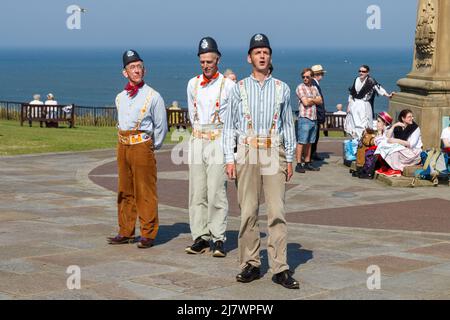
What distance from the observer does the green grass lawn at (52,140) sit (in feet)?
69.2

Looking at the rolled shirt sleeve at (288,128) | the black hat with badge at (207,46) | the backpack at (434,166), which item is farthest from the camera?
the backpack at (434,166)

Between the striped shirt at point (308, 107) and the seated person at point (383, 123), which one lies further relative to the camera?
the striped shirt at point (308, 107)

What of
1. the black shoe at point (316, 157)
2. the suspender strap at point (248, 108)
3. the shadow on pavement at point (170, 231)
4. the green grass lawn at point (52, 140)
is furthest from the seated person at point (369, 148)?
the suspender strap at point (248, 108)

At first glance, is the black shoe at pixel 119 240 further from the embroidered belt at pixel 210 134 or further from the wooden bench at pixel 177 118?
the wooden bench at pixel 177 118

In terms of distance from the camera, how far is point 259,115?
8.36 m

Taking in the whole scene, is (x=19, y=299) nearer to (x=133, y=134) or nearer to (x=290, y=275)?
(x=290, y=275)

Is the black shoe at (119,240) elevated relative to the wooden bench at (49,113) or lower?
elevated

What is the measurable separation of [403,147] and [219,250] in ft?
22.3

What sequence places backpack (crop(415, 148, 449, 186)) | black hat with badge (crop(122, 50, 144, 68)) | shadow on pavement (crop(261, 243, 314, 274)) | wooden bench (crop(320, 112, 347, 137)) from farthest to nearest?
wooden bench (crop(320, 112, 347, 137)), backpack (crop(415, 148, 449, 186)), black hat with badge (crop(122, 50, 144, 68)), shadow on pavement (crop(261, 243, 314, 274))

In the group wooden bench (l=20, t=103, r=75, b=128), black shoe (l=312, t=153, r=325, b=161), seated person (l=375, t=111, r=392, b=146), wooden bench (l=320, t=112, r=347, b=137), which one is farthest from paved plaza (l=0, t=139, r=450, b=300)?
wooden bench (l=20, t=103, r=75, b=128)

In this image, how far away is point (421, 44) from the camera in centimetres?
1742

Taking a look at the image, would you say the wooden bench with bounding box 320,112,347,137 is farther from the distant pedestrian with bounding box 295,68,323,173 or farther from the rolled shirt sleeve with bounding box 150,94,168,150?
the rolled shirt sleeve with bounding box 150,94,168,150

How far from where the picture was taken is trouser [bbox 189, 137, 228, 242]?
9.67 metres
